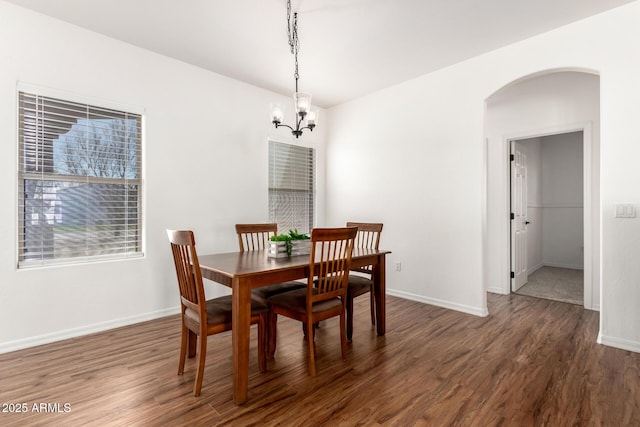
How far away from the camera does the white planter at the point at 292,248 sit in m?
2.51

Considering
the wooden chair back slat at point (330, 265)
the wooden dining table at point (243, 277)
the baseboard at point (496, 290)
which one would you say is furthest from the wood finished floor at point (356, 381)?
the baseboard at point (496, 290)

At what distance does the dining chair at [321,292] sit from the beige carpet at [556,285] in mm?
3288

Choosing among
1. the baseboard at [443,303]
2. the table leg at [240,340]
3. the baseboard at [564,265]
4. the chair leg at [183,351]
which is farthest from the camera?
the baseboard at [564,265]

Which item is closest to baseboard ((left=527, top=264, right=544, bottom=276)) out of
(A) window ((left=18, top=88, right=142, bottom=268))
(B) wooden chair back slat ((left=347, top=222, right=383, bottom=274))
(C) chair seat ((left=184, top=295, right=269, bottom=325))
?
(B) wooden chair back slat ((left=347, top=222, right=383, bottom=274))

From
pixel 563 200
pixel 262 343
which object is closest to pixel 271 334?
pixel 262 343

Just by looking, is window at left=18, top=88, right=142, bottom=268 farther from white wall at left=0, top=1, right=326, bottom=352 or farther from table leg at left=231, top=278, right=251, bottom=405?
table leg at left=231, top=278, right=251, bottom=405

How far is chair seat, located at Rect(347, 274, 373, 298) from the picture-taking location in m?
2.76

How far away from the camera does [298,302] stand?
2291 mm

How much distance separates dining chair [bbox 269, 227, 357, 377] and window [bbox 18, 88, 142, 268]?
6.23 ft

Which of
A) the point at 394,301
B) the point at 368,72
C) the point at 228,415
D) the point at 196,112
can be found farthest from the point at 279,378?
the point at 368,72

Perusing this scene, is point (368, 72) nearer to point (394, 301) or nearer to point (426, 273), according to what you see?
point (426, 273)

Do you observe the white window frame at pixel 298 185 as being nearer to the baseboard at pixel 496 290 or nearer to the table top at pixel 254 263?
the table top at pixel 254 263

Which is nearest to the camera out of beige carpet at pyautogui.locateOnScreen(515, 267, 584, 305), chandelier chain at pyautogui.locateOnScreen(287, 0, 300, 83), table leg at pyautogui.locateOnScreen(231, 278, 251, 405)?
table leg at pyautogui.locateOnScreen(231, 278, 251, 405)

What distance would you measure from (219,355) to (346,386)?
106 cm
